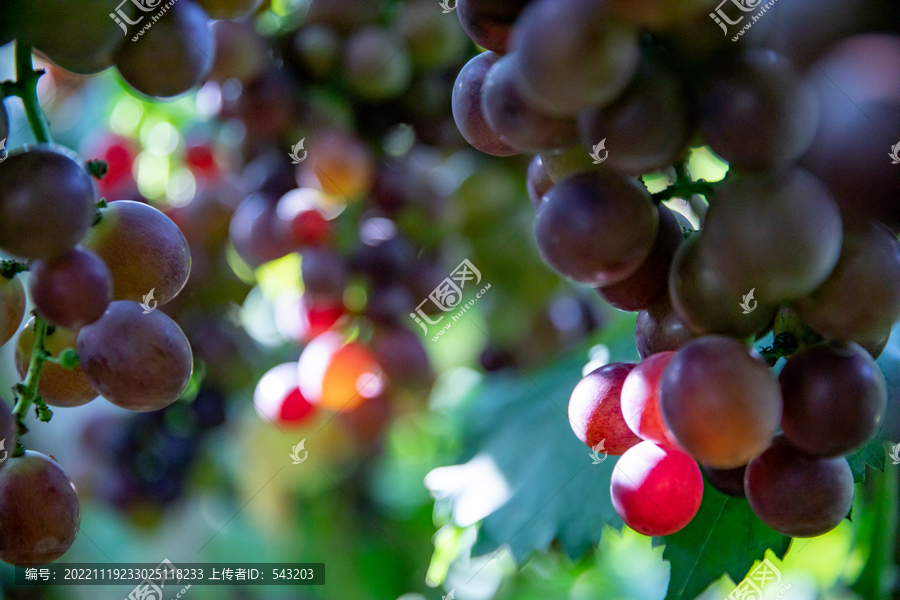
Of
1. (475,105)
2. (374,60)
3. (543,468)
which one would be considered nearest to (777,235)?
(475,105)

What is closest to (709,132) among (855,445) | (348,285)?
(855,445)

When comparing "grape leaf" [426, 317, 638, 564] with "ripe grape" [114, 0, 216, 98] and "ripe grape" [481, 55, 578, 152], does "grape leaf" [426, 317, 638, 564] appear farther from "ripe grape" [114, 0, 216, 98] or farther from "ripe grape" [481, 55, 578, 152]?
"ripe grape" [114, 0, 216, 98]

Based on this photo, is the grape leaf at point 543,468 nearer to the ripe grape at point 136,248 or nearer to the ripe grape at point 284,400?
the ripe grape at point 284,400

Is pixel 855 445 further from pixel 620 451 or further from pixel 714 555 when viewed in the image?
pixel 714 555
